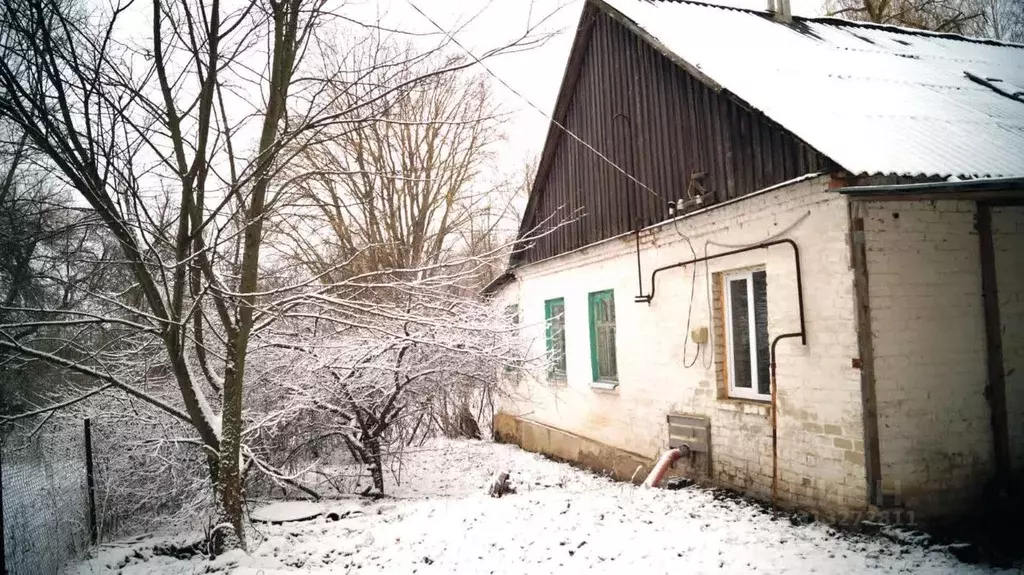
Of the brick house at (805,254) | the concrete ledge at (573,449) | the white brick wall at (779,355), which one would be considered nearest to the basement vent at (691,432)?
the brick house at (805,254)

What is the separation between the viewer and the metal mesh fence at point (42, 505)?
17.9 feet

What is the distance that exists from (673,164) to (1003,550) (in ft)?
17.1

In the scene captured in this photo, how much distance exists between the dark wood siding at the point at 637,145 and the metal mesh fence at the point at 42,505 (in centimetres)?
606

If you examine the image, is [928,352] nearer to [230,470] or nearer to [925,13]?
[230,470]

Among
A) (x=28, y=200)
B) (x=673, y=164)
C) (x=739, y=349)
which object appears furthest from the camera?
(x=673, y=164)

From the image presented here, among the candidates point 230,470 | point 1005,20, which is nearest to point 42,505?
point 230,470

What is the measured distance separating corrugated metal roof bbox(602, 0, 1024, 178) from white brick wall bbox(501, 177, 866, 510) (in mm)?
699

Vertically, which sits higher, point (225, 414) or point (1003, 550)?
point (225, 414)

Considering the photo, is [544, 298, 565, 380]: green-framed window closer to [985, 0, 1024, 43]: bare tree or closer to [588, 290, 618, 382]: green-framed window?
[588, 290, 618, 382]: green-framed window

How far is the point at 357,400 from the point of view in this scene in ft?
30.6

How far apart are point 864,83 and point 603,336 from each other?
5.37m

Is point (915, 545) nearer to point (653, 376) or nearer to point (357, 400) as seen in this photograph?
point (653, 376)

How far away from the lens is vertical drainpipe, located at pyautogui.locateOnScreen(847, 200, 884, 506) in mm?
5391

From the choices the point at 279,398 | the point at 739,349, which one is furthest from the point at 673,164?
the point at 279,398
